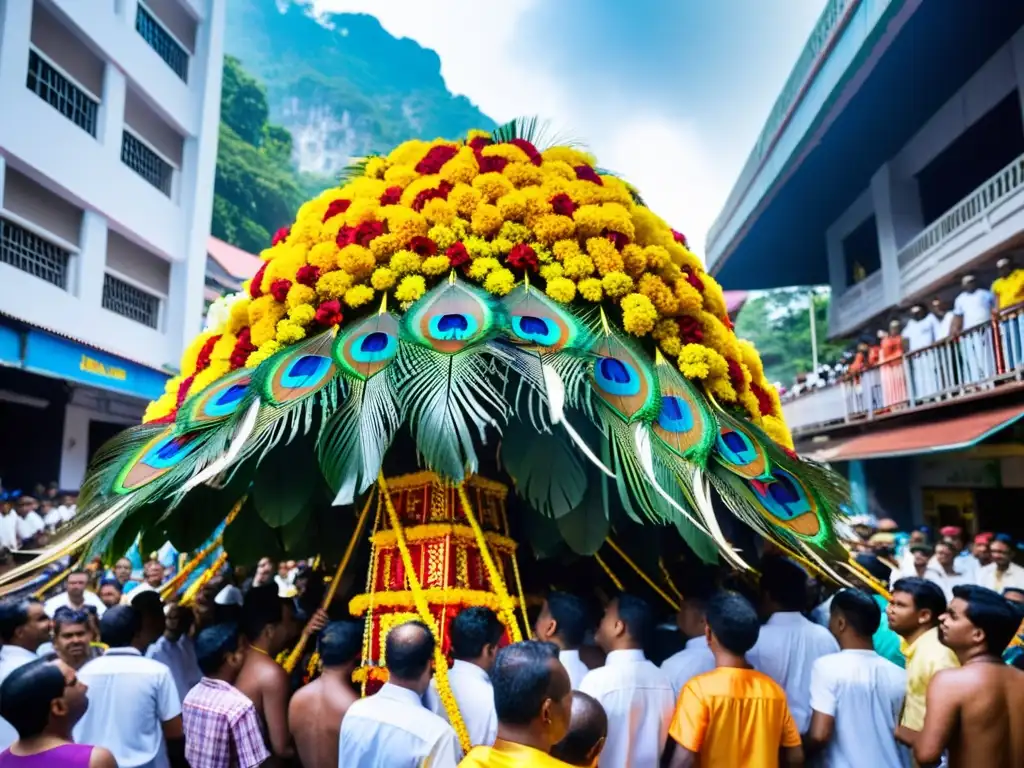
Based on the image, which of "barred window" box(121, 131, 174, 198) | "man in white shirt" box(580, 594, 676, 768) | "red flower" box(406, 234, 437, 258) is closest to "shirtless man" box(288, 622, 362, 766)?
"man in white shirt" box(580, 594, 676, 768)

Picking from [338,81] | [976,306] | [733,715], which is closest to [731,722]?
[733,715]

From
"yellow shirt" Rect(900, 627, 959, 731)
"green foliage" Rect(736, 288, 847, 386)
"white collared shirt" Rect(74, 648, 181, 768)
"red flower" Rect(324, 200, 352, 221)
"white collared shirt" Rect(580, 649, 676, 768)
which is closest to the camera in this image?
"white collared shirt" Rect(580, 649, 676, 768)

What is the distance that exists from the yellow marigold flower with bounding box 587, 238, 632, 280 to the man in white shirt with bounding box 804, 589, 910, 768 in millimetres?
1822

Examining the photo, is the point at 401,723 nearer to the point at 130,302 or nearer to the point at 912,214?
the point at 912,214

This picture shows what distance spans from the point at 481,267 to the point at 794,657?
91.4 inches

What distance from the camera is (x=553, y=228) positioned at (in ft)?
12.9

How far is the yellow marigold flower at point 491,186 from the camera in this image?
13.4ft

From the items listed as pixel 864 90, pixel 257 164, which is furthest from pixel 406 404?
pixel 257 164

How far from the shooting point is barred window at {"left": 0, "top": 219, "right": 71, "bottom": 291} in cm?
1068

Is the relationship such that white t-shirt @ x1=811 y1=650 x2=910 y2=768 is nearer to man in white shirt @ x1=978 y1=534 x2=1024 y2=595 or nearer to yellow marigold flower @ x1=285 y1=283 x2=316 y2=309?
yellow marigold flower @ x1=285 y1=283 x2=316 y2=309

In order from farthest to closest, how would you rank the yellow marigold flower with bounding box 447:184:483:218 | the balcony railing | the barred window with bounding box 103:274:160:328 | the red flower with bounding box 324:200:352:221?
the barred window with bounding box 103:274:160:328 < the balcony railing < the red flower with bounding box 324:200:352:221 < the yellow marigold flower with bounding box 447:184:483:218

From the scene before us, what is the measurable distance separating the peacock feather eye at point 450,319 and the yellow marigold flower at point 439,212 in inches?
16.8

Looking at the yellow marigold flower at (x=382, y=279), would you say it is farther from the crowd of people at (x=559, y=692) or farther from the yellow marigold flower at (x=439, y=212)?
the crowd of people at (x=559, y=692)

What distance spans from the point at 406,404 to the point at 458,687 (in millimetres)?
1135
